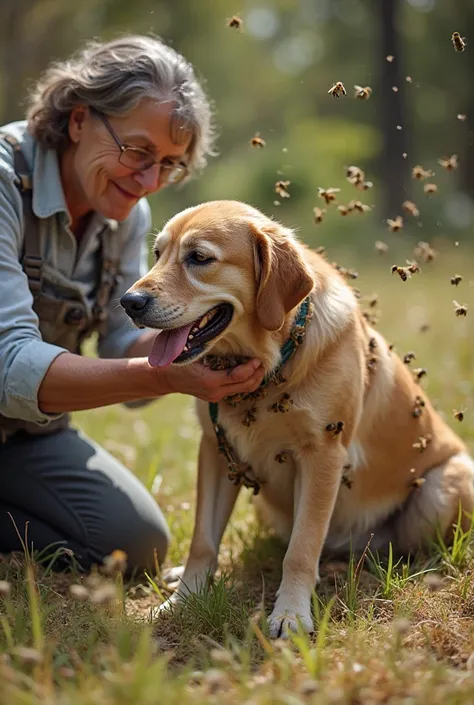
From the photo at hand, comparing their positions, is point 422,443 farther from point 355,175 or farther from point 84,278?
point 84,278

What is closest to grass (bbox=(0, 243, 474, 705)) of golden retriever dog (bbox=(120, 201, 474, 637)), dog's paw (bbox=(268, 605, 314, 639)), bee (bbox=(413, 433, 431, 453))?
dog's paw (bbox=(268, 605, 314, 639))

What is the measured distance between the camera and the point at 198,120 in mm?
3352

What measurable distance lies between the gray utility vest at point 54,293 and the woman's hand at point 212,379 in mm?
822

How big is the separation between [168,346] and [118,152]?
944 mm

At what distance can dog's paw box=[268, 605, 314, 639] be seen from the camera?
8.91 ft

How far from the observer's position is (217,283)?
2.84 m

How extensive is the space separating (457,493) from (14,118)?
1718cm

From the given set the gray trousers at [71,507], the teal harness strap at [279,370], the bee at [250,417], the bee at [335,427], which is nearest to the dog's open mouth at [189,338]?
the teal harness strap at [279,370]

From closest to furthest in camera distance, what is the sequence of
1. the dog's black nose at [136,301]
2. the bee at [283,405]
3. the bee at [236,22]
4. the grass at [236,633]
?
the grass at [236,633] < the dog's black nose at [136,301] < the bee at [283,405] < the bee at [236,22]

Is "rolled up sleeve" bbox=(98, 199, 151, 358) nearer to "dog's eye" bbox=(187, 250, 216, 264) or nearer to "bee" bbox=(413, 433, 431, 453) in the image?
"dog's eye" bbox=(187, 250, 216, 264)

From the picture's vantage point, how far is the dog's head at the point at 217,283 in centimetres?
275

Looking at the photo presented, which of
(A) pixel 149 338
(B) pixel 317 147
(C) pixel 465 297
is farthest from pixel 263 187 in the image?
(A) pixel 149 338

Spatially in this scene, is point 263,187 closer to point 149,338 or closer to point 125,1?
point 125,1

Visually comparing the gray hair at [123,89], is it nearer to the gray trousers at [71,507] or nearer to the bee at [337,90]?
the bee at [337,90]
